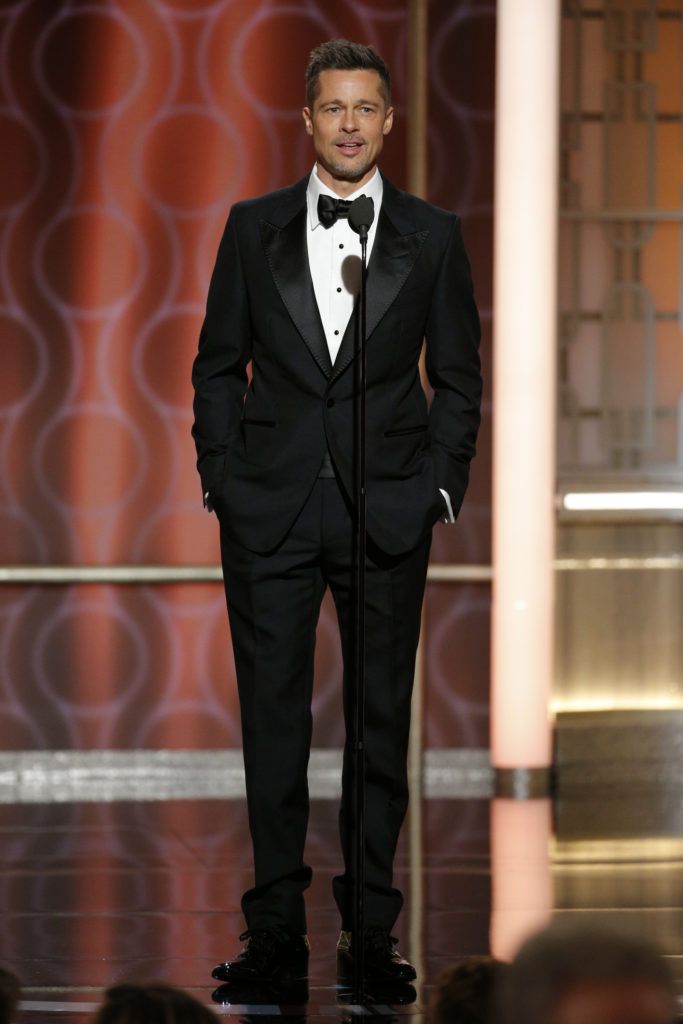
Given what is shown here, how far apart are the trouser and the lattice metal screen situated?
2415 millimetres

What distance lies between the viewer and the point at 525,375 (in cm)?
514

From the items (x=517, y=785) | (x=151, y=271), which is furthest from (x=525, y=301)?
(x=517, y=785)

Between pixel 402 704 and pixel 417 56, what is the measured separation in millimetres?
2770

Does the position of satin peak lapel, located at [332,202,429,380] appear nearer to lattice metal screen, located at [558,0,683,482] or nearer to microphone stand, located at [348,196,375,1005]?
microphone stand, located at [348,196,375,1005]

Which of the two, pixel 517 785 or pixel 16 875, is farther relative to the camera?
pixel 517 785

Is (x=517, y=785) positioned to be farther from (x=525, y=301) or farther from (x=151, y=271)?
(x=151, y=271)

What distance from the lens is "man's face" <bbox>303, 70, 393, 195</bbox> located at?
285cm

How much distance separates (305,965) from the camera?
2938 mm

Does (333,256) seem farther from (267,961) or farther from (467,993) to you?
(467,993)

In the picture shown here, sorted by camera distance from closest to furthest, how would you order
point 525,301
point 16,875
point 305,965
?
point 305,965 < point 16,875 < point 525,301

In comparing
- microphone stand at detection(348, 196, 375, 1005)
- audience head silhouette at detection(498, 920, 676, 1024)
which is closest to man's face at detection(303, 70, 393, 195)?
microphone stand at detection(348, 196, 375, 1005)

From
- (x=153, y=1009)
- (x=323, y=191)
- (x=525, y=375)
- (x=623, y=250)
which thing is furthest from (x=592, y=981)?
(x=623, y=250)

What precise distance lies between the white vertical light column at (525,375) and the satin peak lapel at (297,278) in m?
2.28

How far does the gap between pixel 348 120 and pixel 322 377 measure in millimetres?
430
